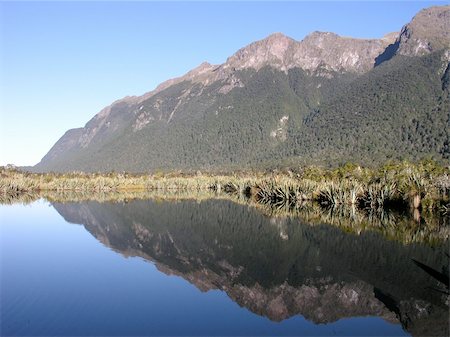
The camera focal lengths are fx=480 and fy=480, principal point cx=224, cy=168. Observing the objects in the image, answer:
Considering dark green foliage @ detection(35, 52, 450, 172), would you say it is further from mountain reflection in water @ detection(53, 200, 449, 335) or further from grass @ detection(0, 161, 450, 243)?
mountain reflection in water @ detection(53, 200, 449, 335)

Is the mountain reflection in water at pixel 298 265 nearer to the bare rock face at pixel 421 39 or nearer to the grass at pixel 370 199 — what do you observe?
the grass at pixel 370 199

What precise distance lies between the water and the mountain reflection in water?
1.9 inches

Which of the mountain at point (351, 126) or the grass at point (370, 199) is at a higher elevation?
the mountain at point (351, 126)

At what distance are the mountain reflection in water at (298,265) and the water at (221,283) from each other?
5 centimetres

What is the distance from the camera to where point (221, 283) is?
49.7ft

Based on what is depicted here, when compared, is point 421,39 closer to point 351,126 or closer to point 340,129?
point 351,126

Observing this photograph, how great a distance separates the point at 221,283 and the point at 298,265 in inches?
149

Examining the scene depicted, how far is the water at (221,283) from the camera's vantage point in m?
11.1

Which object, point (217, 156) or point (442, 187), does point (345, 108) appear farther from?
point (442, 187)

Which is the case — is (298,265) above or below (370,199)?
above

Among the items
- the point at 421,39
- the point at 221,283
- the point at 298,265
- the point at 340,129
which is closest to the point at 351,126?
the point at 340,129

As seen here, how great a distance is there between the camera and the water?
1111cm

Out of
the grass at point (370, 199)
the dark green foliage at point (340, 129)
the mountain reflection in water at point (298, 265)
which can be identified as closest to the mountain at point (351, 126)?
the dark green foliage at point (340, 129)

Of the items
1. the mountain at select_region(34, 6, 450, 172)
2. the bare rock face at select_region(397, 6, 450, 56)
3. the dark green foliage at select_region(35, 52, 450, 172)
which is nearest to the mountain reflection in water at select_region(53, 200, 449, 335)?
the mountain at select_region(34, 6, 450, 172)
